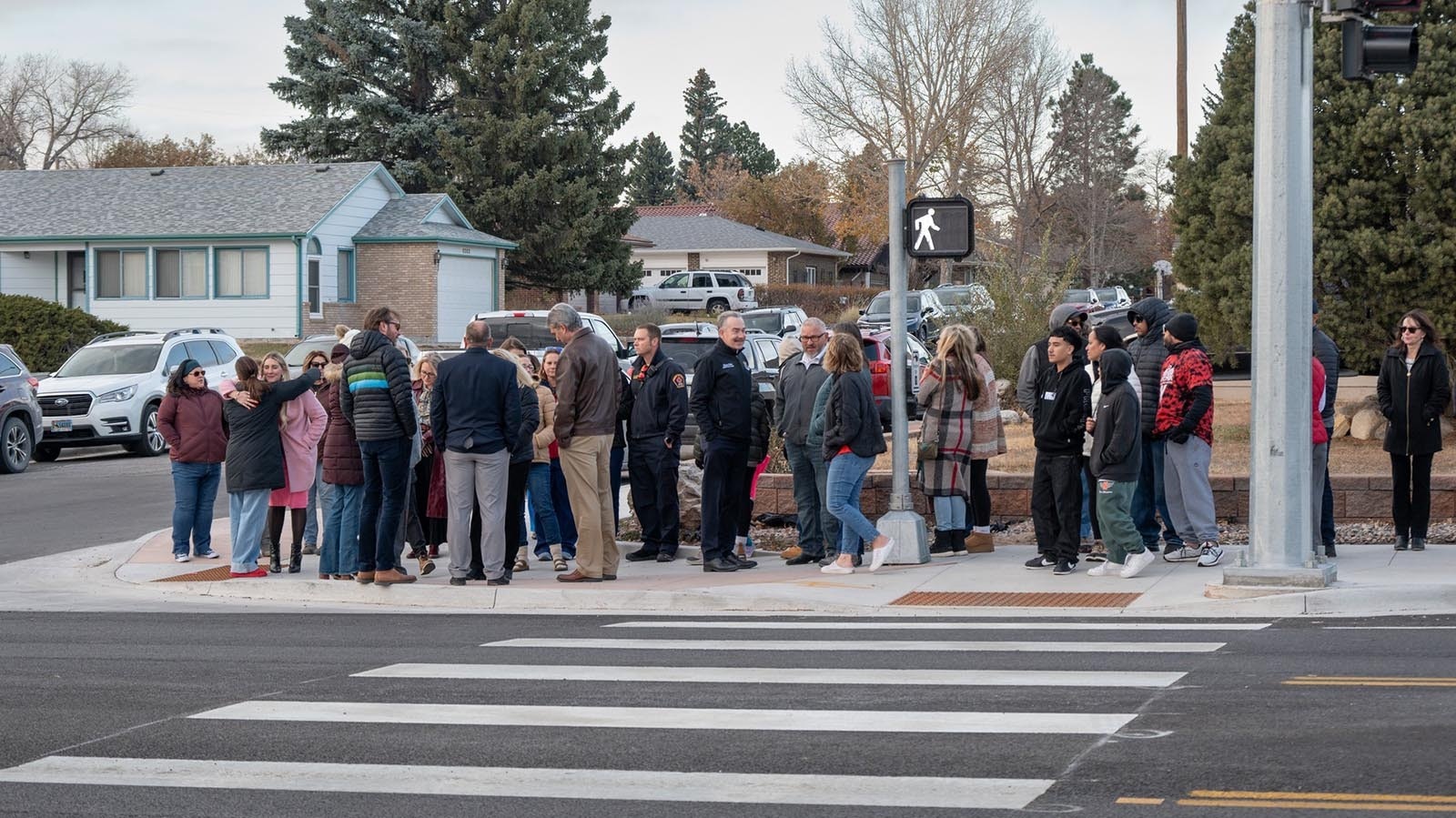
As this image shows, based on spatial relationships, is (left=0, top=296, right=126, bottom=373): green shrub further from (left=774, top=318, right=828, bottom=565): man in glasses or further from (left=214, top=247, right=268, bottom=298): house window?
(left=774, top=318, right=828, bottom=565): man in glasses

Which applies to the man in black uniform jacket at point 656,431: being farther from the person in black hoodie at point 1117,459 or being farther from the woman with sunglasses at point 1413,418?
the woman with sunglasses at point 1413,418

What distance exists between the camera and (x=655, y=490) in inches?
540

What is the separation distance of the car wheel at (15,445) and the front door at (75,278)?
73.8ft

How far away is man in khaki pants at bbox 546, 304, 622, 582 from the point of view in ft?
40.0

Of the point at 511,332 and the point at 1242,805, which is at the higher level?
the point at 511,332

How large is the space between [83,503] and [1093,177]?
58.7 metres

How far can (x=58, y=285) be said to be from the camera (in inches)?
1729

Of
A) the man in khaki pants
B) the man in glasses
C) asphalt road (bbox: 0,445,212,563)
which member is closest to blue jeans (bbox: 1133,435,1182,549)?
the man in glasses

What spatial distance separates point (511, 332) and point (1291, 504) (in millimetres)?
16146

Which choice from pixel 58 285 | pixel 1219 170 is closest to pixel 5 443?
pixel 1219 170

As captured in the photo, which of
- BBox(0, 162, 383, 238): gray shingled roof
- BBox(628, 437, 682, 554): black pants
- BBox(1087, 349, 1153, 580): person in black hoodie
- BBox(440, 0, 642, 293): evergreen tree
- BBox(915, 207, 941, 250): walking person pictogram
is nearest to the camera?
BBox(1087, 349, 1153, 580): person in black hoodie

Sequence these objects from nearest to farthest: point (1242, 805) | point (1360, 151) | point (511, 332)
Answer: point (1242, 805) → point (1360, 151) → point (511, 332)

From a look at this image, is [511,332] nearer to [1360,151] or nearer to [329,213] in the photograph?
[1360,151]

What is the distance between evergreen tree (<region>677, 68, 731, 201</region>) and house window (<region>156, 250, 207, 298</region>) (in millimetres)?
89096
